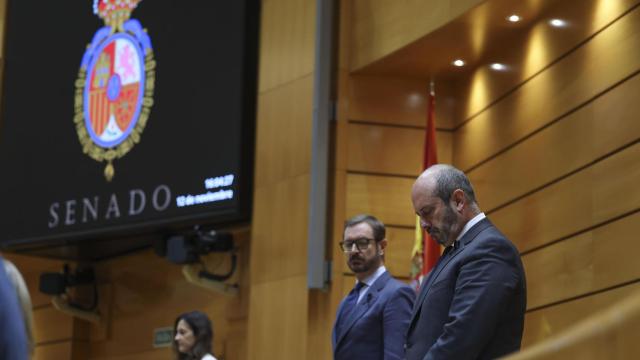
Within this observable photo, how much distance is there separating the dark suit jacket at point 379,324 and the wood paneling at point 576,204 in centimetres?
138

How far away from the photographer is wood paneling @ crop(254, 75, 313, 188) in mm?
6973

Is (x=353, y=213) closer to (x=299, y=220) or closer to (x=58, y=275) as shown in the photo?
(x=299, y=220)

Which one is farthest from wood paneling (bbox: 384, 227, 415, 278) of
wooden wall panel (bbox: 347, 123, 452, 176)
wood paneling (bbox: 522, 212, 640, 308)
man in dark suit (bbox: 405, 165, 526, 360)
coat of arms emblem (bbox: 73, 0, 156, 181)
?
man in dark suit (bbox: 405, 165, 526, 360)

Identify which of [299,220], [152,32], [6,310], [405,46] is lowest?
[6,310]

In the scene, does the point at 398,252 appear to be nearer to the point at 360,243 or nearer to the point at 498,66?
the point at 498,66

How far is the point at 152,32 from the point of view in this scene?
7.98 meters

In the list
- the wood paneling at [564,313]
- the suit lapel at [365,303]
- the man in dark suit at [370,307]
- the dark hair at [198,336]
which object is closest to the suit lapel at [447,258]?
the man in dark suit at [370,307]

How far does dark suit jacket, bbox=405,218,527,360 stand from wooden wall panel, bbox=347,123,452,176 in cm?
345

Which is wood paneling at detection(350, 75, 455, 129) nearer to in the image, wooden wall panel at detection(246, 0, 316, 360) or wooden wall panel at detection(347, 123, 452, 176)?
wooden wall panel at detection(347, 123, 452, 176)

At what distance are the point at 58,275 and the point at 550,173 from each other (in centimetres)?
430

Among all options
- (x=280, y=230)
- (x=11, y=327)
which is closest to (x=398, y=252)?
(x=280, y=230)

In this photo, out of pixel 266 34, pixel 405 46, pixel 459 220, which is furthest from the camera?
pixel 266 34

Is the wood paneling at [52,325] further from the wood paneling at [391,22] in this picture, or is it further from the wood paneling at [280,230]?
the wood paneling at [391,22]

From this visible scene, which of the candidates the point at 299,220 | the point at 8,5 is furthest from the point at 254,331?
the point at 8,5
